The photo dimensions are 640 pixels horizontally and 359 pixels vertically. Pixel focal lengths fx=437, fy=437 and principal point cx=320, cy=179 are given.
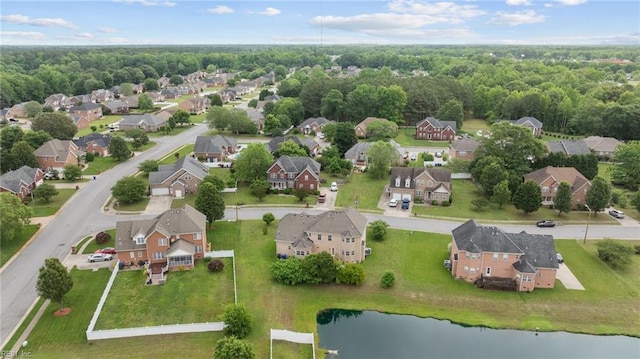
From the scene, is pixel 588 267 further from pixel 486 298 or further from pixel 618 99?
A: pixel 618 99

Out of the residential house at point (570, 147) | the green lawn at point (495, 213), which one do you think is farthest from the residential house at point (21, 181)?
the residential house at point (570, 147)

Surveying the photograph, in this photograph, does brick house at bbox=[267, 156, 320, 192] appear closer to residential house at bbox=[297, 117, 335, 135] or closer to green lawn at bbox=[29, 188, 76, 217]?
green lawn at bbox=[29, 188, 76, 217]

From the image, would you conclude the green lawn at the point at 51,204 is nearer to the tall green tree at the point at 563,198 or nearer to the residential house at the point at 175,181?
the residential house at the point at 175,181

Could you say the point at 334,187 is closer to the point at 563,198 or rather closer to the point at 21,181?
the point at 563,198

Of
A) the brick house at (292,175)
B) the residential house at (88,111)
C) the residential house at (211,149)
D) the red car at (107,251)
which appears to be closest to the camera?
the red car at (107,251)

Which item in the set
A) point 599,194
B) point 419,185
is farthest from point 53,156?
point 599,194

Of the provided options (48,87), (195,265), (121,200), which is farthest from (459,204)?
(48,87)
